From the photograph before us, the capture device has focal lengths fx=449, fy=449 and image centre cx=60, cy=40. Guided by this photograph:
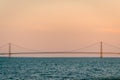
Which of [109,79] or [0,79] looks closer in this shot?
[109,79]

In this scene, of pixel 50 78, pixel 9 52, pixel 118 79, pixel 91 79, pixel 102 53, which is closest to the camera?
pixel 118 79

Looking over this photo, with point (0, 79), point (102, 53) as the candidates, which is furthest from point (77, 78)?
point (102, 53)

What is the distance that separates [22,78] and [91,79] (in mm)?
11619

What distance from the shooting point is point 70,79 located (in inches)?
2766

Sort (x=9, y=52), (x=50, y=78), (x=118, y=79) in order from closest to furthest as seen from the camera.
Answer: (x=118, y=79) < (x=50, y=78) < (x=9, y=52)

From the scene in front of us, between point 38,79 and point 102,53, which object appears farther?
point 102,53

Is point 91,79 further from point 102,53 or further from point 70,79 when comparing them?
point 102,53

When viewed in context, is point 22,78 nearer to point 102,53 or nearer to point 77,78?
point 77,78

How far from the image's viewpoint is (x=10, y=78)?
7338 centimetres

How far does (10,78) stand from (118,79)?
19.1 m

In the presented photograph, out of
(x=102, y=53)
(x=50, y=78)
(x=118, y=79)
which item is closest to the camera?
(x=118, y=79)

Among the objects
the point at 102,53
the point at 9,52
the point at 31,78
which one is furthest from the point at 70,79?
the point at 9,52

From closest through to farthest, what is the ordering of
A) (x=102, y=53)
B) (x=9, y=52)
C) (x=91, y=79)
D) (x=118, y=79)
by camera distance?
(x=118, y=79), (x=91, y=79), (x=102, y=53), (x=9, y=52)

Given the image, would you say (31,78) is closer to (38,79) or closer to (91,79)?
(38,79)
